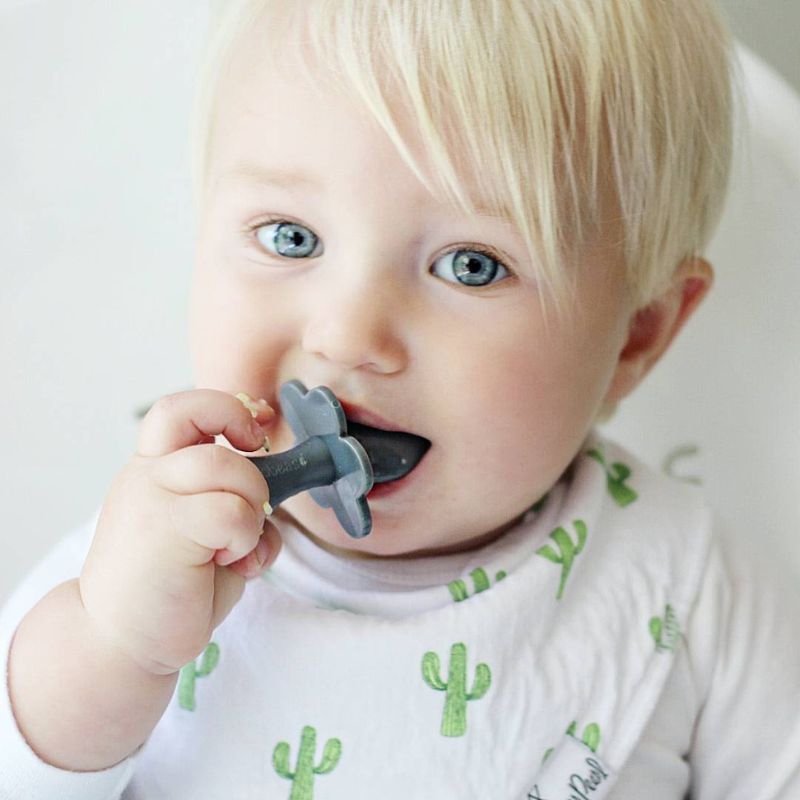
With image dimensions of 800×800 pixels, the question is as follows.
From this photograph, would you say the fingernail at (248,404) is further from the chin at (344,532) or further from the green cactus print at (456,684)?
the green cactus print at (456,684)

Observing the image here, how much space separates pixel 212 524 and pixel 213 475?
0.03 meters

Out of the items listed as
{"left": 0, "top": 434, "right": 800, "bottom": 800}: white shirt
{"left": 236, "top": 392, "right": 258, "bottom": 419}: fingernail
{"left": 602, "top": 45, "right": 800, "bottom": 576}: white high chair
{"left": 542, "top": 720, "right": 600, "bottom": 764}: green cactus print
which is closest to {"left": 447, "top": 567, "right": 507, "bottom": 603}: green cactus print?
{"left": 0, "top": 434, "right": 800, "bottom": 800}: white shirt

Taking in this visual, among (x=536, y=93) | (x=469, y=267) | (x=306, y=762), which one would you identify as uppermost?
(x=536, y=93)

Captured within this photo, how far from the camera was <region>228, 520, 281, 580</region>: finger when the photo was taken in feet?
2.14

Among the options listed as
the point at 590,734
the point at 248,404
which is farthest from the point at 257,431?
the point at 590,734

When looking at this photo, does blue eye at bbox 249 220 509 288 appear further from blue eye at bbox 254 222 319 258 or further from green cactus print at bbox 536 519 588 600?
green cactus print at bbox 536 519 588 600

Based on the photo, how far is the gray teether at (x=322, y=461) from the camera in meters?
0.64

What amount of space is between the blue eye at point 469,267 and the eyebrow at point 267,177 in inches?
3.6

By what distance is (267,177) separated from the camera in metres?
0.69

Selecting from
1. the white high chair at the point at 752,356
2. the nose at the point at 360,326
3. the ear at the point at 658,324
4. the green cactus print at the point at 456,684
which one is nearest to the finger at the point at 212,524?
the nose at the point at 360,326

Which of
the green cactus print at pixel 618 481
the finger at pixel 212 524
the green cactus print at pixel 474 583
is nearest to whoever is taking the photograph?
the finger at pixel 212 524

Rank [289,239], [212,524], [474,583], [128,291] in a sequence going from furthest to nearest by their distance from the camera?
1. [128,291]
2. [474,583]
3. [289,239]
4. [212,524]

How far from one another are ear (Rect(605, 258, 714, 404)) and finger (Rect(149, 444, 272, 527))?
1.14ft

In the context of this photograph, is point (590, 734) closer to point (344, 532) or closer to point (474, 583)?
point (474, 583)
